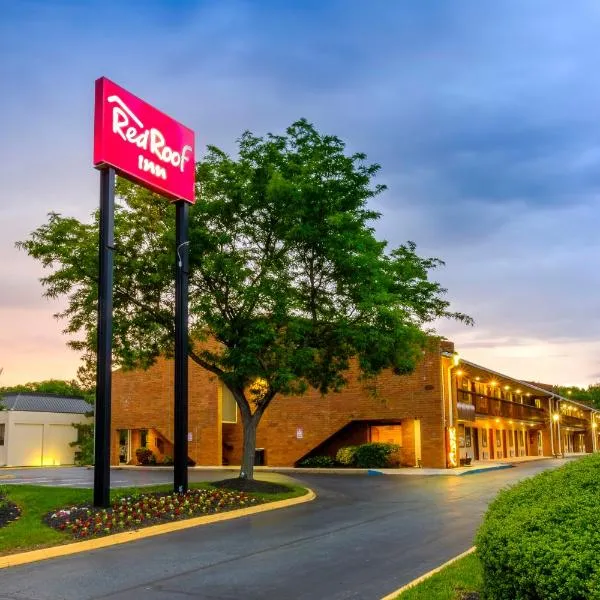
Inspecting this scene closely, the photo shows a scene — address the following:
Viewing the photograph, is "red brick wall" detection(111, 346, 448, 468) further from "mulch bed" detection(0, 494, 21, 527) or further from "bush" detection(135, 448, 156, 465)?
"mulch bed" detection(0, 494, 21, 527)

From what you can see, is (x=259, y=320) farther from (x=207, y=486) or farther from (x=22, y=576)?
(x=22, y=576)

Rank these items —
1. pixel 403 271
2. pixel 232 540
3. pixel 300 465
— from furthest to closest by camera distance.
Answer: pixel 300 465 < pixel 403 271 < pixel 232 540

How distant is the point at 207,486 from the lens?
2062cm

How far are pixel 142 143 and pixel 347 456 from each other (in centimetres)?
2369

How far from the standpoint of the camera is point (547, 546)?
15.8 ft

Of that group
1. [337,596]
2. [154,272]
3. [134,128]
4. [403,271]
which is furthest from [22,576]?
[403,271]

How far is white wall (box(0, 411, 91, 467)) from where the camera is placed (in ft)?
158

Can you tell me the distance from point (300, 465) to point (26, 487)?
2020cm

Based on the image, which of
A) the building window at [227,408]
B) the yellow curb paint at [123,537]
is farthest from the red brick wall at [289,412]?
the yellow curb paint at [123,537]

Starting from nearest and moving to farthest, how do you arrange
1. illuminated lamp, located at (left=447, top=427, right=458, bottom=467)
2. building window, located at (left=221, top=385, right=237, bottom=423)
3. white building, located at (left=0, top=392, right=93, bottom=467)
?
illuminated lamp, located at (left=447, top=427, right=458, bottom=467), building window, located at (left=221, top=385, right=237, bottom=423), white building, located at (left=0, top=392, right=93, bottom=467)

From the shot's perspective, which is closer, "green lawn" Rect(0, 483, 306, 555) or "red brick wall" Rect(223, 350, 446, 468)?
"green lawn" Rect(0, 483, 306, 555)

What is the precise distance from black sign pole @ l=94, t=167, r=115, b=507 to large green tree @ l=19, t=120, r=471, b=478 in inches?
160

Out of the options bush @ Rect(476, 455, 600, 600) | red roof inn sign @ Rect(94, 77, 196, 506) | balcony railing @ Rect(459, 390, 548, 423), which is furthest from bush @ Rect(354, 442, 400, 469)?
bush @ Rect(476, 455, 600, 600)

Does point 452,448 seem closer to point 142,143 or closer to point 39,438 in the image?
point 142,143
